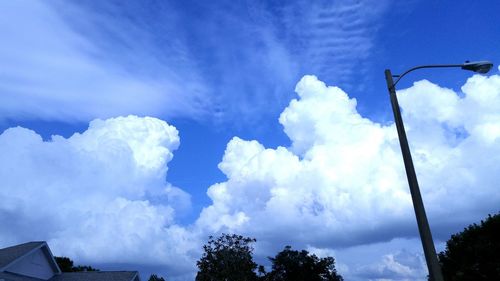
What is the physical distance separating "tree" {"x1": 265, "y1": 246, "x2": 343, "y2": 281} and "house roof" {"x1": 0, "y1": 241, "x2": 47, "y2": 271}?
49.7m

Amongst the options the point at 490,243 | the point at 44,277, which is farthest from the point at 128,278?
the point at 490,243

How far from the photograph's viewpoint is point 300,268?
278 ft

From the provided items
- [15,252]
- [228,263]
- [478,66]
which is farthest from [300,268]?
[478,66]

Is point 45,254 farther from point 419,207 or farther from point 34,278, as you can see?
point 419,207

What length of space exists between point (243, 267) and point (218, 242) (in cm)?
502

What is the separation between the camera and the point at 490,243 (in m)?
40.6

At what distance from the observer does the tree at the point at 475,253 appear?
39.8 m

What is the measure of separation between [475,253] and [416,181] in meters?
37.3

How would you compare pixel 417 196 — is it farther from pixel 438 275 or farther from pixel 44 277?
pixel 44 277

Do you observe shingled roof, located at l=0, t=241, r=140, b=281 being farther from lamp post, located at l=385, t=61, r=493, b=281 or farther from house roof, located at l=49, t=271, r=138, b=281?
lamp post, located at l=385, t=61, r=493, b=281

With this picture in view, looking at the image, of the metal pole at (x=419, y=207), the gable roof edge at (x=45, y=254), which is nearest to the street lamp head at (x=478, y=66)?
the metal pole at (x=419, y=207)

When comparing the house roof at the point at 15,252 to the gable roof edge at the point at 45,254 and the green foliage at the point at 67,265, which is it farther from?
the green foliage at the point at 67,265

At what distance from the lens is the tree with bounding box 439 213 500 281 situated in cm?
3975

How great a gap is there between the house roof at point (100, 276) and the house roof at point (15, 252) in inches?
141
